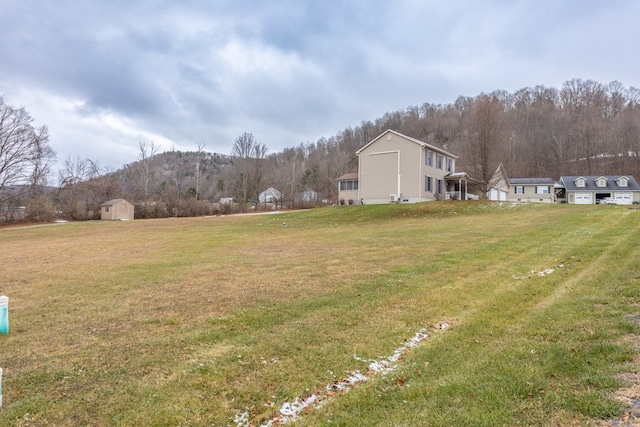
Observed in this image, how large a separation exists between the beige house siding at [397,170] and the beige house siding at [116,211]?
25934 mm

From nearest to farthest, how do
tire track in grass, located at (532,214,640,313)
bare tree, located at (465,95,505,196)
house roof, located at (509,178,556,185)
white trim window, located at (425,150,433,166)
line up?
tire track in grass, located at (532,214,640,313) < bare tree, located at (465,95,505,196) < white trim window, located at (425,150,433,166) < house roof, located at (509,178,556,185)

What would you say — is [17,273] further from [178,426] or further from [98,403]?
[178,426]

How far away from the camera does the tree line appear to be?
38000 mm

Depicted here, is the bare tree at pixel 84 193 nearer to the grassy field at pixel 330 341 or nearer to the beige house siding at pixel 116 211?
the beige house siding at pixel 116 211

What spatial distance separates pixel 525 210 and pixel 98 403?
2471 centimetres

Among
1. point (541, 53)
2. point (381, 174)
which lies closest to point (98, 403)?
point (541, 53)

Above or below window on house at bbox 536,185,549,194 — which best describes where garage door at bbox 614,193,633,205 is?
below

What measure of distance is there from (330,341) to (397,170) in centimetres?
2987

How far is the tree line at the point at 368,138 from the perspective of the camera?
38000 mm

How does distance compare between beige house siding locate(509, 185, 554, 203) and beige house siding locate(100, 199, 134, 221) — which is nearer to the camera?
beige house siding locate(100, 199, 134, 221)

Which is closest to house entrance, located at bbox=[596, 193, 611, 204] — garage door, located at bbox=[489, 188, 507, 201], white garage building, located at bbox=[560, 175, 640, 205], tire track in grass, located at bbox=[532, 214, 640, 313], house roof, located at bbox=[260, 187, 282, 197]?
white garage building, located at bbox=[560, 175, 640, 205]

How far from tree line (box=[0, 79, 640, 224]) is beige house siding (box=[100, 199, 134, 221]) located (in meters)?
2.75

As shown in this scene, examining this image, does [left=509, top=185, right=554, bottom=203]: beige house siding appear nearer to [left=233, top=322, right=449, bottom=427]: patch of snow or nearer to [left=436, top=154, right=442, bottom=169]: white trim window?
[left=436, top=154, right=442, bottom=169]: white trim window

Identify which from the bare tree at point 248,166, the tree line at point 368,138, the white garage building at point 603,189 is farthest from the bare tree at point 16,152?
the white garage building at point 603,189
